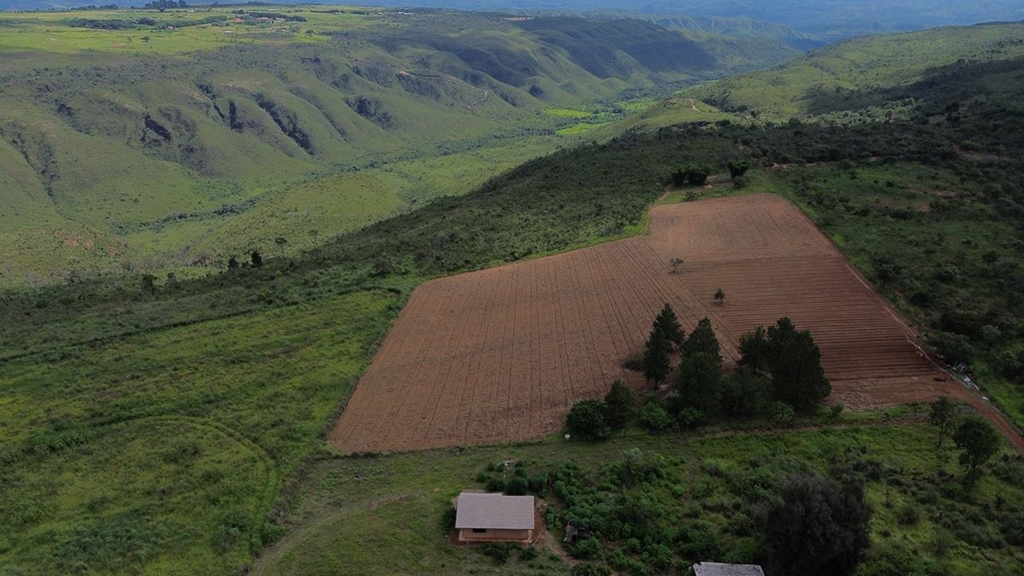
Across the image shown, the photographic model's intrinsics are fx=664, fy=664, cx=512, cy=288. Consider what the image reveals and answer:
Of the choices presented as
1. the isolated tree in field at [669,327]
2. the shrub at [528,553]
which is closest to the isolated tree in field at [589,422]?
the isolated tree in field at [669,327]

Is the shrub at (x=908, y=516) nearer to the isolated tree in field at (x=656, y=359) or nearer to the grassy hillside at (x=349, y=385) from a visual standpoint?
the grassy hillside at (x=349, y=385)

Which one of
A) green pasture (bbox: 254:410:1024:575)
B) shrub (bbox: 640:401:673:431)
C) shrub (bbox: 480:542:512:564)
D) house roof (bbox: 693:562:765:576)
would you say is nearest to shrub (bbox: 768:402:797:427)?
green pasture (bbox: 254:410:1024:575)

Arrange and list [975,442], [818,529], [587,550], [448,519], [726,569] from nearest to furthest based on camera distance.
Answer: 1. [818,529]
2. [726,569]
3. [587,550]
4. [975,442]
5. [448,519]

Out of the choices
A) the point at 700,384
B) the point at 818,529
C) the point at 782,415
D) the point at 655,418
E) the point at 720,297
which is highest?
the point at 720,297

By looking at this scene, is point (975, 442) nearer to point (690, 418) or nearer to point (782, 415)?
point (782, 415)

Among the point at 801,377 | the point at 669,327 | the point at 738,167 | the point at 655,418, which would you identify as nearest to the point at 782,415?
the point at 801,377

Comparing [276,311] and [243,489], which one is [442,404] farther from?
[276,311]

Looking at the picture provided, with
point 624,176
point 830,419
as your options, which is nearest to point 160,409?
point 830,419
